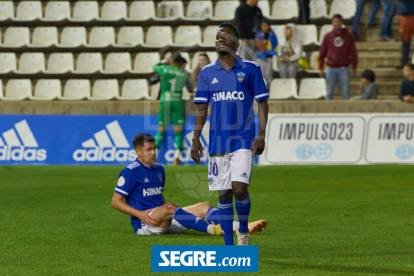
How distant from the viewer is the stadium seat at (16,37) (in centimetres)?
2000

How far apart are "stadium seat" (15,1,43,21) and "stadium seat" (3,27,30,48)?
695 millimetres

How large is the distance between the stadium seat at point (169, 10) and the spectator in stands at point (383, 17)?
504 cm

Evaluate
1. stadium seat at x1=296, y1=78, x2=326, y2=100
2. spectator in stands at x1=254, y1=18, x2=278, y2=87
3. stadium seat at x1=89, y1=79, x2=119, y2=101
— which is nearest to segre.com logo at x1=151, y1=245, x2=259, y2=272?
spectator in stands at x1=254, y1=18, x2=278, y2=87

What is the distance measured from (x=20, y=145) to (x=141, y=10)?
6.64 m

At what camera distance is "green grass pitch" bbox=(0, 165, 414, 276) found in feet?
19.4

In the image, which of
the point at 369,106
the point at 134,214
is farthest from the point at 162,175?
the point at 369,106

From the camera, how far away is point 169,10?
2038 cm

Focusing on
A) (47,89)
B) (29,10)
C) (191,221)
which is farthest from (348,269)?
(29,10)

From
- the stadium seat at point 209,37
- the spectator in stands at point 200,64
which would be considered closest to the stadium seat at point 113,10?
the stadium seat at point 209,37

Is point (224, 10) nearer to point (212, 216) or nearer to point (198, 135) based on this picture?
point (212, 216)

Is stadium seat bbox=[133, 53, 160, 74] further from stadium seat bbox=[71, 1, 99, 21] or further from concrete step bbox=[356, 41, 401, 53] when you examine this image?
concrete step bbox=[356, 41, 401, 53]

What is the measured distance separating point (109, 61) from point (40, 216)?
10665 mm

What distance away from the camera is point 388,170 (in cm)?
1426

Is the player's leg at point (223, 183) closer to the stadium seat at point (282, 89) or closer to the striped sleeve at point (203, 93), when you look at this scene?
the striped sleeve at point (203, 93)
